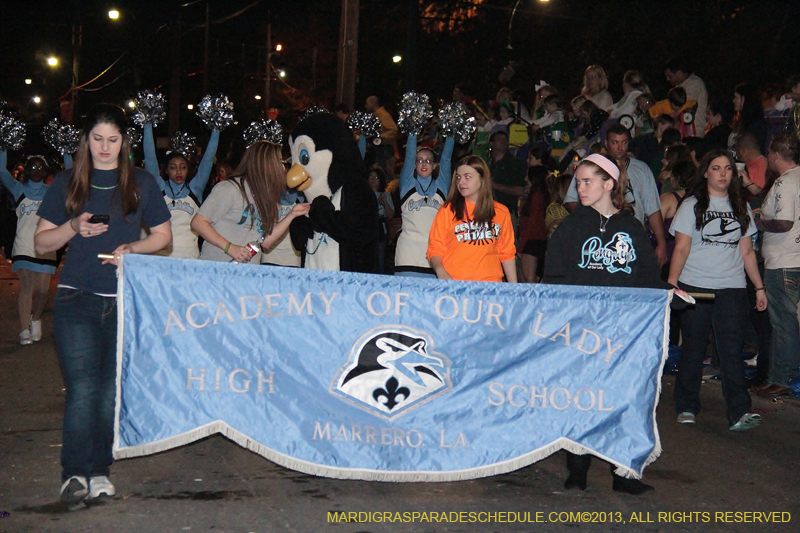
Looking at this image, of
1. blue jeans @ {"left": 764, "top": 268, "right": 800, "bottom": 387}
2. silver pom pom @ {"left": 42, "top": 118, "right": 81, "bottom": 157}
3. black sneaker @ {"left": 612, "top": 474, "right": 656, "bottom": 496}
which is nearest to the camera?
A: black sneaker @ {"left": 612, "top": 474, "right": 656, "bottom": 496}

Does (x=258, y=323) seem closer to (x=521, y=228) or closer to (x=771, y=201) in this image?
(x=771, y=201)

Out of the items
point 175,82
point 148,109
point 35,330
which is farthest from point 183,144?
point 175,82

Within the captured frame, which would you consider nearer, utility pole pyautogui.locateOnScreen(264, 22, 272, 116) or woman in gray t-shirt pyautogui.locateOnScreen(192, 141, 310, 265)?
woman in gray t-shirt pyautogui.locateOnScreen(192, 141, 310, 265)

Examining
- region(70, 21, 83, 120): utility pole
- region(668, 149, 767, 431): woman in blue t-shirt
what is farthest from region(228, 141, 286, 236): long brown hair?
region(70, 21, 83, 120): utility pole

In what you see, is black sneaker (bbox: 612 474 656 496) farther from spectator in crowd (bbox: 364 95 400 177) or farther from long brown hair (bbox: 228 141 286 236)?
spectator in crowd (bbox: 364 95 400 177)

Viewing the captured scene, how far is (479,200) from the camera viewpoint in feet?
21.4

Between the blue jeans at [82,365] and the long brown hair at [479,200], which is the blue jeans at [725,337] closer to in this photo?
the long brown hair at [479,200]

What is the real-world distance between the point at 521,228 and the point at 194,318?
701cm

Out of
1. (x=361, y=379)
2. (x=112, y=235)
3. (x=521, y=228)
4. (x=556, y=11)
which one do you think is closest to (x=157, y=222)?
(x=112, y=235)

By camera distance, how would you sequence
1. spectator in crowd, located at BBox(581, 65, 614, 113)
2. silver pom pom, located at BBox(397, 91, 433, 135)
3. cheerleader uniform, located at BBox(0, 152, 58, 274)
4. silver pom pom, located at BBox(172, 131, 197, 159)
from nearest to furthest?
silver pom pom, located at BBox(397, 91, 433, 135) → silver pom pom, located at BBox(172, 131, 197, 159) → cheerleader uniform, located at BBox(0, 152, 58, 274) → spectator in crowd, located at BBox(581, 65, 614, 113)

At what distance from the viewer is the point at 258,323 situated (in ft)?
16.4

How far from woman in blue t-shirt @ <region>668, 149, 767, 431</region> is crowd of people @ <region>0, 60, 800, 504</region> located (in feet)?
0.03

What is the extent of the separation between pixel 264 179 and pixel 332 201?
797 millimetres

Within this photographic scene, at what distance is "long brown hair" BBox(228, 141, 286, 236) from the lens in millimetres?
6945
